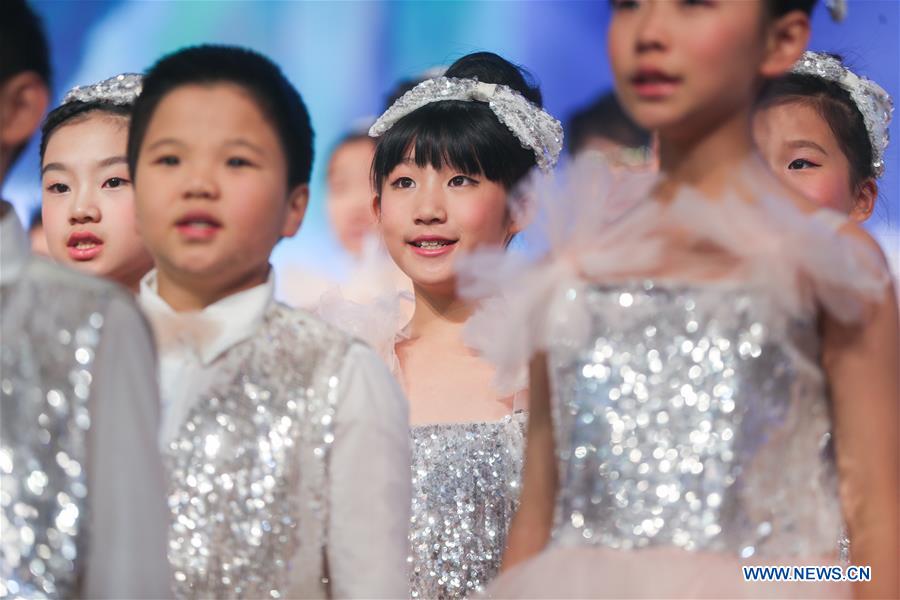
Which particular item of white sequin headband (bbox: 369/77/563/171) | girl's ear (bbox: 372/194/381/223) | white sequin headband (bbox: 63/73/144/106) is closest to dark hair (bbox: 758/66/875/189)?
white sequin headband (bbox: 369/77/563/171)

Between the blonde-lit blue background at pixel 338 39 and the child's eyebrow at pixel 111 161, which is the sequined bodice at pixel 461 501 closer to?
the child's eyebrow at pixel 111 161

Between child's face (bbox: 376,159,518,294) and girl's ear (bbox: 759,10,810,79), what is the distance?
3.18ft

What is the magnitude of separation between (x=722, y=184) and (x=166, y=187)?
0.74 meters

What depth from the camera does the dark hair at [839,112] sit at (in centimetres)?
308

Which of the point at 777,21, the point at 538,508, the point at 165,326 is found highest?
the point at 777,21

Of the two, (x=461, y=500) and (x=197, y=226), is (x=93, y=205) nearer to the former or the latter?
(x=197, y=226)

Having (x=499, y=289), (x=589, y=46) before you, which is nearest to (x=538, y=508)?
(x=499, y=289)

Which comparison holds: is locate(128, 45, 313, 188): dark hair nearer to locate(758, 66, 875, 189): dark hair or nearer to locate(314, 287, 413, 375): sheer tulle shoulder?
locate(314, 287, 413, 375): sheer tulle shoulder

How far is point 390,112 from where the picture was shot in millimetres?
3021

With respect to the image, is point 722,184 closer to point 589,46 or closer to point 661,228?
point 661,228

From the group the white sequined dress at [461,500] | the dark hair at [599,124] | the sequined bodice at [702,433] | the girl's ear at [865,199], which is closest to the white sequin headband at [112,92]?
the white sequined dress at [461,500]

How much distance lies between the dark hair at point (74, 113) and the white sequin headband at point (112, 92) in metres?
0.01

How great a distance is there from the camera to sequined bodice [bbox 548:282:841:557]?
74.4 inches

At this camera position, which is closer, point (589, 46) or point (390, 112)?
point (390, 112)
